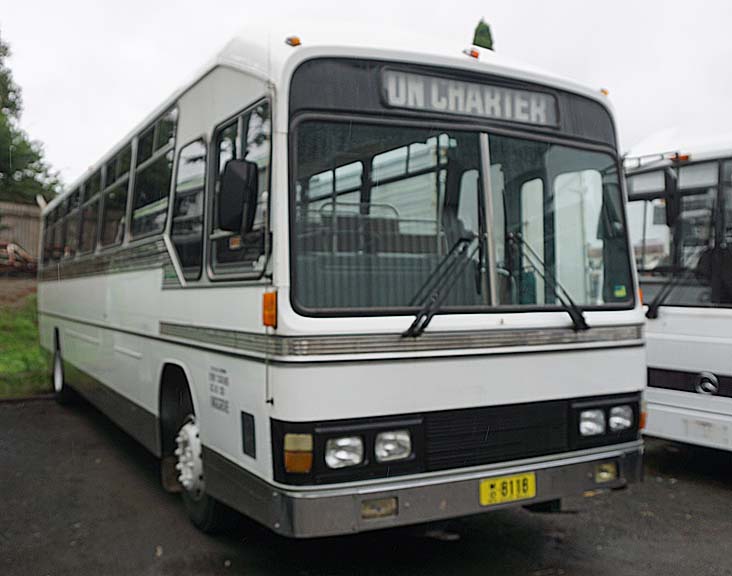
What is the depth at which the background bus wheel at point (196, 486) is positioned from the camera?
5.68 meters

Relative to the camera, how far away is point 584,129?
209 inches

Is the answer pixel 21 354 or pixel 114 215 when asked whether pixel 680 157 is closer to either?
pixel 114 215

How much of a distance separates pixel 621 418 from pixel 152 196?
4001 mm

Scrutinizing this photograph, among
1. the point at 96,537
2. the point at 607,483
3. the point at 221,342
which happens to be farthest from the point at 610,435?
the point at 96,537

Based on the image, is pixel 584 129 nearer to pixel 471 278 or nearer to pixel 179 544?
pixel 471 278

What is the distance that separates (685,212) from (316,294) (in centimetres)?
451

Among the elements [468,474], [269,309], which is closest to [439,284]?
[269,309]

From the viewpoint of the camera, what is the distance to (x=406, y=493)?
4402 mm

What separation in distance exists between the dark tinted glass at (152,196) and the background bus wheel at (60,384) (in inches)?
201

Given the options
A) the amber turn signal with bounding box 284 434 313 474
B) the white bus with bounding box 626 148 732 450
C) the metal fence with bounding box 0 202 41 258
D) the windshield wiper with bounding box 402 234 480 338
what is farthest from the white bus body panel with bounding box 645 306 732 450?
the metal fence with bounding box 0 202 41 258

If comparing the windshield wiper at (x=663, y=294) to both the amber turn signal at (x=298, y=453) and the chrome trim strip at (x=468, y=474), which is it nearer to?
the chrome trim strip at (x=468, y=474)

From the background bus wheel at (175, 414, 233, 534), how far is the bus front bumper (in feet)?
1.51

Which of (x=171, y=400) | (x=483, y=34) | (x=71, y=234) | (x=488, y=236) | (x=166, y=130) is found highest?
(x=483, y=34)

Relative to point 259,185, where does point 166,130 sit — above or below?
above
